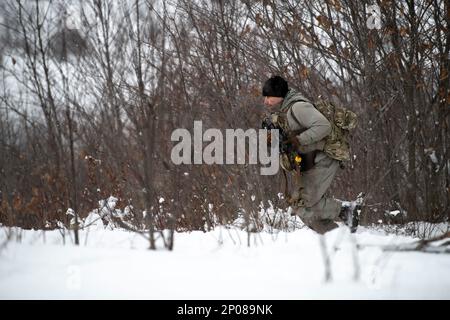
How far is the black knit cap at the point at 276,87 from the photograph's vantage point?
10.2 feet

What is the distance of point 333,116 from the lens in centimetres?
317

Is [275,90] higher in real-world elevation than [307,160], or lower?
higher

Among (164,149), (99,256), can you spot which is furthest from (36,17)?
(99,256)

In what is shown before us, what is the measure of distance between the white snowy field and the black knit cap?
132cm

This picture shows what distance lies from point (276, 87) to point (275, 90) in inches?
1.0

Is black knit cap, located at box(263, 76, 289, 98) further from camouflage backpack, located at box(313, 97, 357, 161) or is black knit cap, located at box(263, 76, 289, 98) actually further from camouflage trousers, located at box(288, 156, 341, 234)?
camouflage trousers, located at box(288, 156, 341, 234)

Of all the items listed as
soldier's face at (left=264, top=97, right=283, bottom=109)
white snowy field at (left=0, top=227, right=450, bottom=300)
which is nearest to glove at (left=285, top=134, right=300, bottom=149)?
soldier's face at (left=264, top=97, right=283, bottom=109)

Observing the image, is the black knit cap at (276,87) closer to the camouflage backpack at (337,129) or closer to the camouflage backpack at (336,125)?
the camouflage backpack at (336,125)

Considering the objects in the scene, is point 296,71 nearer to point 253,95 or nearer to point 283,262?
point 253,95

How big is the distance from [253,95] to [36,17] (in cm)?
230

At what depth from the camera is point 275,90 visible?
123 inches

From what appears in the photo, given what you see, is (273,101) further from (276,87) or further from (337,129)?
(337,129)

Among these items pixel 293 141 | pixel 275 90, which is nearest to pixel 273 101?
pixel 275 90

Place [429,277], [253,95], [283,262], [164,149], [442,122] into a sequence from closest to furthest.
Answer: [429,277]
[283,262]
[164,149]
[442,122]
[253,95]
